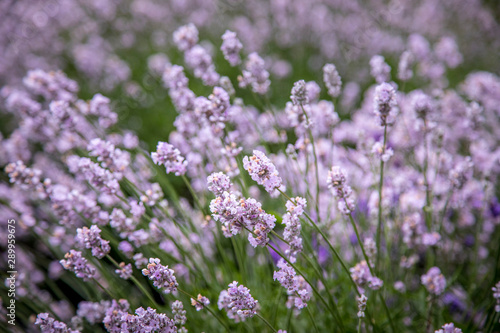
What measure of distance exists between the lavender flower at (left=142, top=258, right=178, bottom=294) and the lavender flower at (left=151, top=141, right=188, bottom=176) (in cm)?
46

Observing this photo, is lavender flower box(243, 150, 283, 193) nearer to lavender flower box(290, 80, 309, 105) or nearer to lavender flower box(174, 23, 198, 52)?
lavender flower box(290, 80, 309, 105)

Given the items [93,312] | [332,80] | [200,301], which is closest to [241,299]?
[200,301]

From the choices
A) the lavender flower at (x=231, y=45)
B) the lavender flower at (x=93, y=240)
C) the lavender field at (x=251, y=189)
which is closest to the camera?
the lavender flower at (x=93, y=240)

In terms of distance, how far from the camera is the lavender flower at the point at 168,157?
167 centimetres

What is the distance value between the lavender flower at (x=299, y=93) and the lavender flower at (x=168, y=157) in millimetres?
598

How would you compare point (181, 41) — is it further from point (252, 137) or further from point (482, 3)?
point (482, 3)

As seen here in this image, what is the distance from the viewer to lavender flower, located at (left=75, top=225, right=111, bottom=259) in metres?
1.58

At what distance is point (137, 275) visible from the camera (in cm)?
286

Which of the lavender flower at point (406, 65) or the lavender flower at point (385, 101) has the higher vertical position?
the lavender flower at point (406, 65)

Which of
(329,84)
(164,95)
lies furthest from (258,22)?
(329,84)

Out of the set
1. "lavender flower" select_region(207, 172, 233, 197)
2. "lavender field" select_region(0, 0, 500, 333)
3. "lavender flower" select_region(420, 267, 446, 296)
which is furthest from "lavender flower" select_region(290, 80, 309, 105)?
"lavender flower" select_region(420, 267, 446, 296)

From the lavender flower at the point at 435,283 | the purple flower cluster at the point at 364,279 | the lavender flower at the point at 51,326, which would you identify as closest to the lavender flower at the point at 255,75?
the purple flower cluster at the point at 364,279

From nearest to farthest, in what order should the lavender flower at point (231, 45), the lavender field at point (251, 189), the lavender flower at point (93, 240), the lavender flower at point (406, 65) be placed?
1. the lavender flower at point (93, 240)
2. the lavender field at point (251, 189)
3. the lavender flower at point (231, 45)
4. the lavender flower at point (406, 65)

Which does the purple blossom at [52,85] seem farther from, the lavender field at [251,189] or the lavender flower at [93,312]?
the lavender flower at [93,312]
